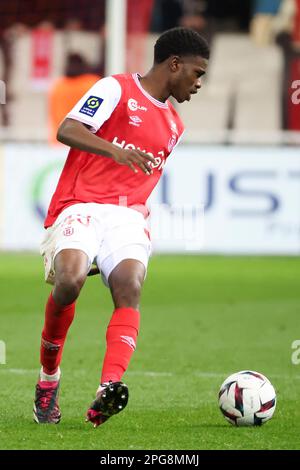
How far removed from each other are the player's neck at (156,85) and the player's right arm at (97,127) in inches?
7.6

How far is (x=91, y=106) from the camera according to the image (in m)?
6.50

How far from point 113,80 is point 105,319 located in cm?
467

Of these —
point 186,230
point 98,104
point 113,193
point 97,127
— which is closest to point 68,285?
point 113,193

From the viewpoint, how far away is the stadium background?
23.2 feet

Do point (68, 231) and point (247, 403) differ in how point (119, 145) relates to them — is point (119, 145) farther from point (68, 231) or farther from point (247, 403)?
point (247, 403)

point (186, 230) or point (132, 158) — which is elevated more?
point (186, 230)

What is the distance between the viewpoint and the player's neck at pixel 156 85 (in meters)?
6.78

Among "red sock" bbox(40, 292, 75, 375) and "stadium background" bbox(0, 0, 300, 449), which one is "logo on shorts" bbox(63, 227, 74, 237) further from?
"stadium background" bbox(0, 0, 300, 449)

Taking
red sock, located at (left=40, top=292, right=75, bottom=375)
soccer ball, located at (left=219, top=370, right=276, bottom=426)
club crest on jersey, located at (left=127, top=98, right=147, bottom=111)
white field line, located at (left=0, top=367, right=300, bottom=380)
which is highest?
club crest on jersey, located at (left=127, top=98, right=147, bottom=111)

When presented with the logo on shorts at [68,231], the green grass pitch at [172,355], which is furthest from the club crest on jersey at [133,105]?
the green grass pitch at [172,355]

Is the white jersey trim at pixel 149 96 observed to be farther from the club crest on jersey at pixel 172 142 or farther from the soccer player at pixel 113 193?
the club crest on jersey at pixel 172 142

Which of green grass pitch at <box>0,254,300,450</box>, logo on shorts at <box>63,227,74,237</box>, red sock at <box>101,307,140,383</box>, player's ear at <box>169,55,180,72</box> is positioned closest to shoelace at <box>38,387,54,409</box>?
green grass pitch at <box>0,254,300,450</box>

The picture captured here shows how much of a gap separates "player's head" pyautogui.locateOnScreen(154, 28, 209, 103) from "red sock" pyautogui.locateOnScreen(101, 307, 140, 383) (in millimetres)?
1209

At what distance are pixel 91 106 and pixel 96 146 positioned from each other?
0.33m
